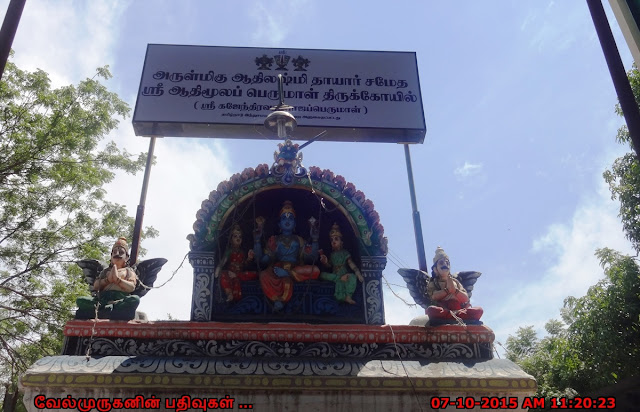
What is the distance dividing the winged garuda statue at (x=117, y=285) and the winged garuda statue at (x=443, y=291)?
3.44m

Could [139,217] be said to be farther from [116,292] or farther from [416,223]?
[416,223]

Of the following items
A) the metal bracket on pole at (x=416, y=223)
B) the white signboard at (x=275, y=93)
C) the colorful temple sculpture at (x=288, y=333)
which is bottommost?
the colorful temple sculpture at (x=288, y=333)

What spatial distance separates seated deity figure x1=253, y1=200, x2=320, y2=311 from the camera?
247 inches

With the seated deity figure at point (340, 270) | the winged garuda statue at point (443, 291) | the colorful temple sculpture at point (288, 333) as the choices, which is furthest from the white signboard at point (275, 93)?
the winged garuda statue at point (443, 291)

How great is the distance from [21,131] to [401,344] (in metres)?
10.0

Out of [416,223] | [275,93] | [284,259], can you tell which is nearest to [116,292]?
[284,259]

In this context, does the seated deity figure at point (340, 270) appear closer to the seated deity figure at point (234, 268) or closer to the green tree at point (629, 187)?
the seated deity figure at point (234, 268)

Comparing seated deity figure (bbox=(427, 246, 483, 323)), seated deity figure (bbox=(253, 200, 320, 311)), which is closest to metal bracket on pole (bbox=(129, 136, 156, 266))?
seated deity figure (bbox=(253, 200, 320, 311))

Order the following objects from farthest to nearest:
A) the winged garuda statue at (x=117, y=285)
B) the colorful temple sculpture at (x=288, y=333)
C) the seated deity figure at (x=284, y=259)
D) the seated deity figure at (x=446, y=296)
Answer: the seated deity figure at (x=284, y=259) < the seated deity figure at (x=446, y=296) < the winged garuda statue at (x=117, y=285) < the colorful temple sculpture at (x=288, y=333)

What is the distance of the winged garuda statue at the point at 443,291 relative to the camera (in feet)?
19.5

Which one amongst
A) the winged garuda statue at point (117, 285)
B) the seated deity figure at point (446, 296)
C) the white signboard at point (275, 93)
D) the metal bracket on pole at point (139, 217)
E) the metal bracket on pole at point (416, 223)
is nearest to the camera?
the winged garuda statue at point (117, 285)

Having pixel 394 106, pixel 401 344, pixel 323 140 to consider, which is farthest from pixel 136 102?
pixel 401 344

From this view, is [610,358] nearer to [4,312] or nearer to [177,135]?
[177,135]

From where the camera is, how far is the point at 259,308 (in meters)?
6.25
